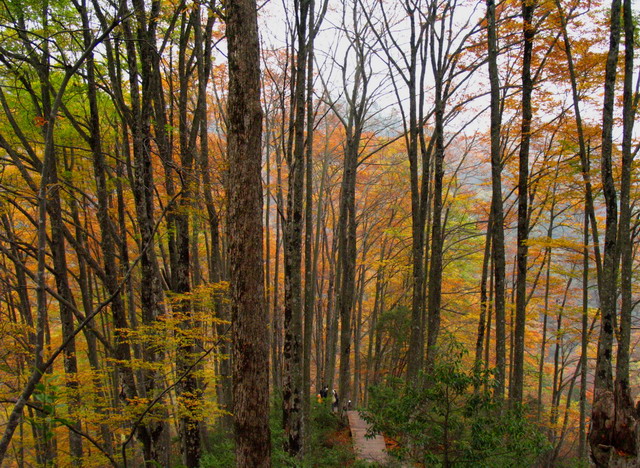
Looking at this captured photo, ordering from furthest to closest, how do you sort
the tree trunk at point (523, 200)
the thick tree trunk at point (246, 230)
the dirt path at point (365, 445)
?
the dirt path at point (365, 445)
the tree trunk at point (523, 200)
the thick tree trunk at point (246, 230)

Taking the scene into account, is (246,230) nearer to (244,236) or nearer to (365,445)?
(244,236)

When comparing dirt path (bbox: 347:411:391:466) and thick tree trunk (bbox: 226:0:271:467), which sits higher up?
thick tree trunk (bbox: 226:0:271:467)

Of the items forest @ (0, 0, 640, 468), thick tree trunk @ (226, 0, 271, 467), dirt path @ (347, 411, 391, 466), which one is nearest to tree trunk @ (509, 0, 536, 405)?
forest @ (0, 0, 640, 468)

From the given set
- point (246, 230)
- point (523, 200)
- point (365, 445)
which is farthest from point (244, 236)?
point (365, 445)

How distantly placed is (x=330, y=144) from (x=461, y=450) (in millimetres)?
14102

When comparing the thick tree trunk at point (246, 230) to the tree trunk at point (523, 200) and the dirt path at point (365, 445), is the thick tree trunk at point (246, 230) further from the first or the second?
the tree trunk at point (523, 200)

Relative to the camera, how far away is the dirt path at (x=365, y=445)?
8.38 metres

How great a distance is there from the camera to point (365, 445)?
946cm

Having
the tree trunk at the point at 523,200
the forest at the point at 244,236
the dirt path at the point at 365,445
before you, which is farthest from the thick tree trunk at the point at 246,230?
the tree trunk at the point at 523,200

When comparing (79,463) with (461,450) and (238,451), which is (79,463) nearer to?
(238,451)

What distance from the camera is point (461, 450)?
4.85m

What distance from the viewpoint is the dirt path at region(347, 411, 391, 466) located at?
8.38m

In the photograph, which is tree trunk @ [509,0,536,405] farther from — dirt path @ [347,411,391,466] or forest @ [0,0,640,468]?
dirt path @ [347,411,391,466]

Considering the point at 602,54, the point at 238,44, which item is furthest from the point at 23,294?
the point at 602,54
